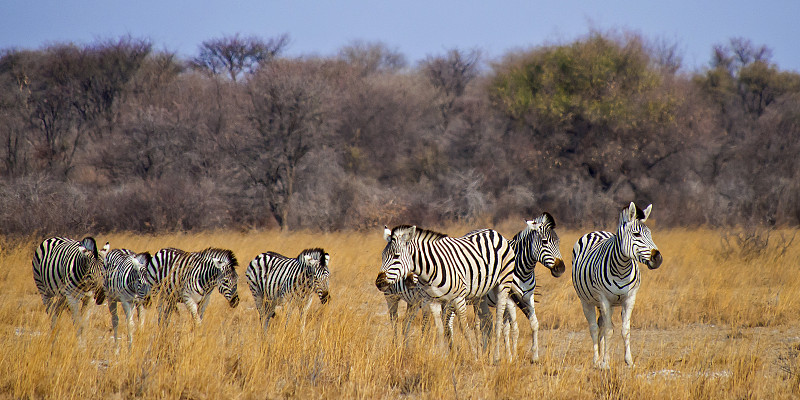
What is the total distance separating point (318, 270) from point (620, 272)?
3.04m

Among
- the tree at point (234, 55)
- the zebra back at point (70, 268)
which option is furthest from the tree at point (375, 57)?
the zebra back at point (70, 268)

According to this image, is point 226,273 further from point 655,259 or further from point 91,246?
point 655,259

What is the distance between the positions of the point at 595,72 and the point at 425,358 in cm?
1950

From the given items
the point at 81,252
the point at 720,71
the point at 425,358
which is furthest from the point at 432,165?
the point at 425,358

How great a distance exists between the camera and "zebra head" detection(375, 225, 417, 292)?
216 inches

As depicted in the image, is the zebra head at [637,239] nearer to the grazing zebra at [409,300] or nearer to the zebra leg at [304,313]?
the grazing zebra at [409,300]

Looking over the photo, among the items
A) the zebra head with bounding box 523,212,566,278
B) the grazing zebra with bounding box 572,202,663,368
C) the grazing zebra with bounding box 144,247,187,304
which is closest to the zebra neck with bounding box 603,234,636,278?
the grazing zebra with bounding box 572,202,663,368

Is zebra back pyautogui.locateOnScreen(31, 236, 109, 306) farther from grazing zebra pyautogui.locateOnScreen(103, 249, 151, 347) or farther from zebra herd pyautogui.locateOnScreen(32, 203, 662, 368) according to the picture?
grazing zebra pyautogui.locateOnScreen(103, 249, 151, 347)

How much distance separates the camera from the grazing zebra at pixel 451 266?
5.67m

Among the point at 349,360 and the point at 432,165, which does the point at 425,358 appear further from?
the point at 432,165

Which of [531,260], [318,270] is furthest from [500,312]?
[318,270]

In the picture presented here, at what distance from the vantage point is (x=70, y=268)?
782 centimetres

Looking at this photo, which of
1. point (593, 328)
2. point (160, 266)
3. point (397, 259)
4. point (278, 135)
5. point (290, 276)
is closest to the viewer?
point (397, 259)

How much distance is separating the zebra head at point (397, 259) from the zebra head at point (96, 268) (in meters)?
3.67
